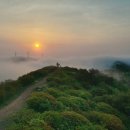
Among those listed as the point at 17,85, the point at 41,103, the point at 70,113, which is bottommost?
the point at 17,85

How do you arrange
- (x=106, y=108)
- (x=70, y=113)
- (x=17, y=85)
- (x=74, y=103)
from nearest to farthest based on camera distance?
(x=70, y=113)
(x=74, y=103)
(x=106, y=108)
(x=17, y=85)

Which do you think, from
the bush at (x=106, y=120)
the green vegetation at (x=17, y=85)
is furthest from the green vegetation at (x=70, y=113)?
the green vegetation at (x=17, y=85)

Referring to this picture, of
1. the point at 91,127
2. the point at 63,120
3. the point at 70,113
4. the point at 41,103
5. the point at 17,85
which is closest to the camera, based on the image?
the point at 63,120

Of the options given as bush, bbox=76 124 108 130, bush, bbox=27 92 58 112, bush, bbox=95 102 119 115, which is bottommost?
bush, bbox=95 102 119 115

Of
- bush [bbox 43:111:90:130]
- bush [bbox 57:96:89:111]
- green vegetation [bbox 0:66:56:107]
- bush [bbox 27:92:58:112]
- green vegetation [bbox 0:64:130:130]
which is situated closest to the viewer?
green vegetation [bbox 0:64:130:130]

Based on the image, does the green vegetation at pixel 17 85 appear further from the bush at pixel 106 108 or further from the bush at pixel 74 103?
the bush at pixel 106 108

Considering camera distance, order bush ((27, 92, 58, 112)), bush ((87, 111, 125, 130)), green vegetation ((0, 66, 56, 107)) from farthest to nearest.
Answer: green vegetation ((0, 66, 56, 107))
bush ((27, 92, 58, 112))
bush ((87, 111, 125, 130))

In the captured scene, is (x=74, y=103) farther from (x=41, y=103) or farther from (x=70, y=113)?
(x=70, y=113)

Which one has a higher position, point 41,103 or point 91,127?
point 41,103

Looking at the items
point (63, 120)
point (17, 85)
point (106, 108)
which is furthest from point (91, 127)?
point (17, 85)

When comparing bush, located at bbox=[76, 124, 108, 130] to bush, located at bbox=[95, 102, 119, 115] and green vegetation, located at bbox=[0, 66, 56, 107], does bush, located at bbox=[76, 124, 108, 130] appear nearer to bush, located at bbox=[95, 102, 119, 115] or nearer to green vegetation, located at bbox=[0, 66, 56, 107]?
bush, located at bbox=[95, 102, 119, 115]

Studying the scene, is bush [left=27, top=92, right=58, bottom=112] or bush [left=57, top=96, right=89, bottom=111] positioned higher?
Result: bush [left=27, top=92, right=58, bottom=112]

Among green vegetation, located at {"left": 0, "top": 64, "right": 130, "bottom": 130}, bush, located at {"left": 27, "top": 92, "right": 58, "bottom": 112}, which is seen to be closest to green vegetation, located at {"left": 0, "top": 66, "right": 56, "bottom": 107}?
green vegetation, located at {"left": 0, "top": 64, "right": 130, "bottom": 130}

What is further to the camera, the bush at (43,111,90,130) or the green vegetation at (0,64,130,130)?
the bush at (43,111,90,130)
